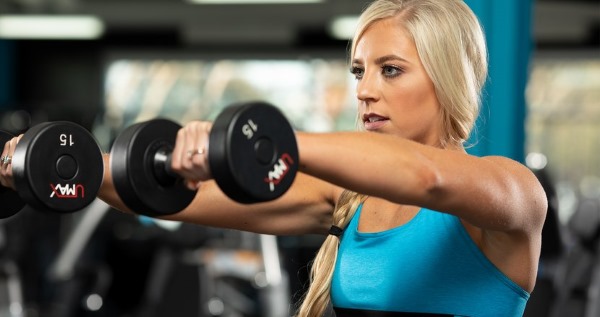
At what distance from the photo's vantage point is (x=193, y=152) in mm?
1292

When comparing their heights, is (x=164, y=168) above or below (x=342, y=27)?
above

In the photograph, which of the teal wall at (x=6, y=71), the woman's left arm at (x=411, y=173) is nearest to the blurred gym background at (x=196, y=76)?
the teal wall at (x=6, y=71)

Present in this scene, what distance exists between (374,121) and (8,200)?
2.10ft

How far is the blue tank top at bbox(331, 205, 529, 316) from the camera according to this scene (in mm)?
1616

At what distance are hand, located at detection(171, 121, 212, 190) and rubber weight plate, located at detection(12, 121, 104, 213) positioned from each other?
0.71ft

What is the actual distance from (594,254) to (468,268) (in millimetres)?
4933

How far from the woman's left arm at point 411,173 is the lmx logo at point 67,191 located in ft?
1.25

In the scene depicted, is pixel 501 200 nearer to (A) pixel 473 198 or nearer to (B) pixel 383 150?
(A) pixel 473 198

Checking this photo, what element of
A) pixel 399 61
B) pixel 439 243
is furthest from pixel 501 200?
pixel 399 61

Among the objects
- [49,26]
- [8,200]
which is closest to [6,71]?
[49,26]

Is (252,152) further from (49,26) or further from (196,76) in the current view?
(49,26)

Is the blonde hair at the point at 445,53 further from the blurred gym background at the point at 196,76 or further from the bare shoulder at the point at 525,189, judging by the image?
the blurred gym background at the point at 196,76

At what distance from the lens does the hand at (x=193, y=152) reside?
1272 millimetres

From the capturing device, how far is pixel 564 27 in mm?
11336
